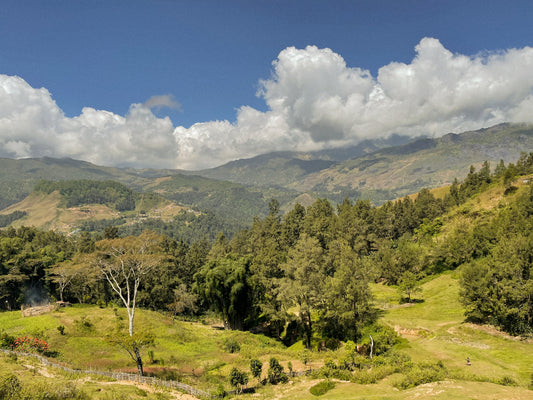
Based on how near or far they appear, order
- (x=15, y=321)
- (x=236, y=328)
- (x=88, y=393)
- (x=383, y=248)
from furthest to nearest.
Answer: (x=383, y=248)
(x=236, y=328)
(x=15, y=321)
(x=88, y=393)

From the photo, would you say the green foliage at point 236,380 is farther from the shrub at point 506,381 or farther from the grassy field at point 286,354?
the shrub at point 506,381

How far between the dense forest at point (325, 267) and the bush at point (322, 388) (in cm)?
1491

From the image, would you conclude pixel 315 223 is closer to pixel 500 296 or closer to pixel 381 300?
pixel 381 300

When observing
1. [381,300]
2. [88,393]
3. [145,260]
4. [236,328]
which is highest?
[145,260]

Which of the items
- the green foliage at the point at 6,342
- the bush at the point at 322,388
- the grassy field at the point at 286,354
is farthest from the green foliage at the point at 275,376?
the green foliage at the point at 6,342

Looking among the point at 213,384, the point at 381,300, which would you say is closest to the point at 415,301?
the point at 381,300

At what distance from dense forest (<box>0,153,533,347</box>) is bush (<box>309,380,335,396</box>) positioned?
14909 millimetres

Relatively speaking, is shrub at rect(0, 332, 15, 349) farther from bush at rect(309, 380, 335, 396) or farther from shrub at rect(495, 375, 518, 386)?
shrub at rect(495, 375, 518, 386)

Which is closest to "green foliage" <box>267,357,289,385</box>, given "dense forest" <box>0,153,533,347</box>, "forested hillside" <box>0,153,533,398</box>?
"forested hillside" <box>0,153,533,398</box>

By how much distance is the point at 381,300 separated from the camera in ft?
221

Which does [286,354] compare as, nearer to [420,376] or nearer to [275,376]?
[275,376]

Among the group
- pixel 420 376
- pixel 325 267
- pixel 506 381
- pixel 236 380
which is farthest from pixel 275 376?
pixel 325 267

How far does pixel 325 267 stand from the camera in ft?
221

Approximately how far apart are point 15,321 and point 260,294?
45.3 metres
